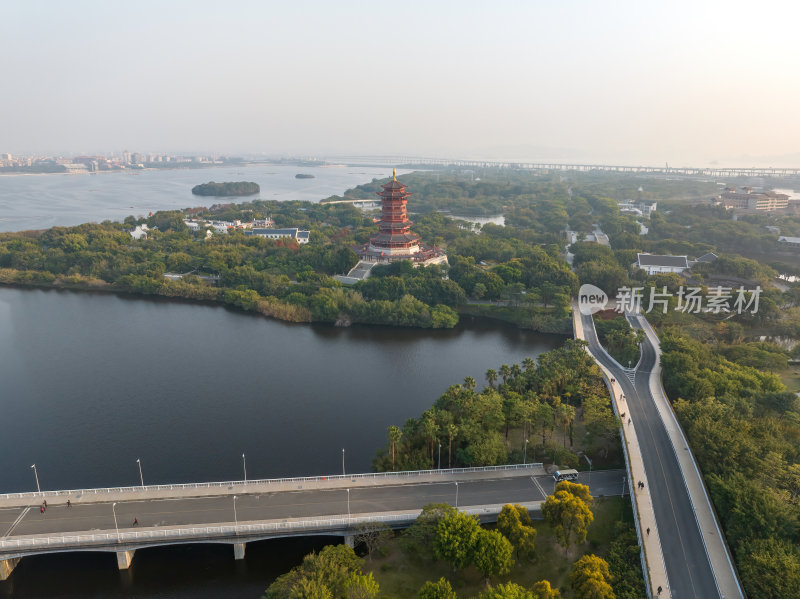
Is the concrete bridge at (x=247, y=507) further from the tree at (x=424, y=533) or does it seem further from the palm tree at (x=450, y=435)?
the tree at (x=424, y=533)

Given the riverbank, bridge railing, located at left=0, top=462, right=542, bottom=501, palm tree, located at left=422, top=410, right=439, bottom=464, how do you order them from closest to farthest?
bridge railing, located at left=0, top=462, right=542, bottom=501
palm tree, located at left=422, top=410, right=439, bottom=464
the riverbank

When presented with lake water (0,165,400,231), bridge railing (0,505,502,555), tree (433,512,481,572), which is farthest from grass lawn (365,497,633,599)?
lake water (0,165,400,231)

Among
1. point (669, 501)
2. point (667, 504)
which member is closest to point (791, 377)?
point (669, 501)

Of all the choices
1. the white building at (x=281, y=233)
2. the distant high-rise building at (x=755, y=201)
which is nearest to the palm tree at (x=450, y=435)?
the white building at (x=281, y=233)

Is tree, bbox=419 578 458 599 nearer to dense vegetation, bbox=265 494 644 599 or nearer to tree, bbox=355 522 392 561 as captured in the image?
dense vegetation, bbox=265 494 644 599

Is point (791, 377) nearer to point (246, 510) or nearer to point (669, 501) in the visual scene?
point (669, 501)

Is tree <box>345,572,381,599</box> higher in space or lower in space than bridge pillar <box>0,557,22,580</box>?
higher

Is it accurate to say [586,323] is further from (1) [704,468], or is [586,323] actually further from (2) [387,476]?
(2) [387,476]
